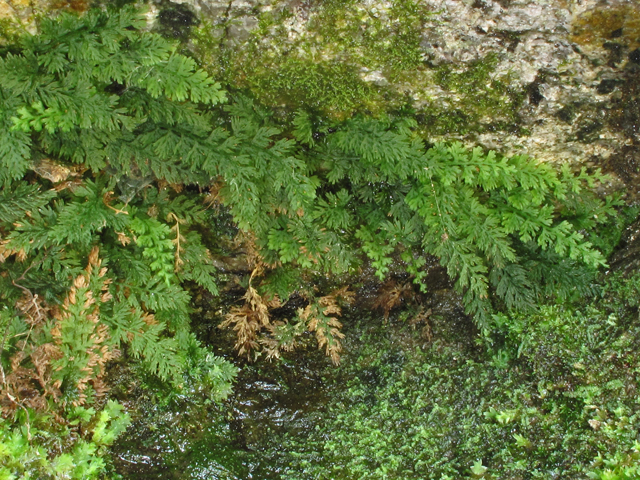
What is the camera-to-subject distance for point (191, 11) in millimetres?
3711

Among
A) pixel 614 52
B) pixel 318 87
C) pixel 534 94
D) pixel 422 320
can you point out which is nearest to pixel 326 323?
pixel 422 320

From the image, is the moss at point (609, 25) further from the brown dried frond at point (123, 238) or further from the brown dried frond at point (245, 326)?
the brown dried frond at point (123, 238)

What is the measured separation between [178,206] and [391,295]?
2.33 meters

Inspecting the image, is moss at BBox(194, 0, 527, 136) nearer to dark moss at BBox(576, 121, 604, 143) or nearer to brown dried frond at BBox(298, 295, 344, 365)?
dark moss at BBox(576, 121, 604, 143)

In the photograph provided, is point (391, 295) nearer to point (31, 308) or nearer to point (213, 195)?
point (213, 195)

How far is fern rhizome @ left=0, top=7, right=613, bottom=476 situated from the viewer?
139 inches

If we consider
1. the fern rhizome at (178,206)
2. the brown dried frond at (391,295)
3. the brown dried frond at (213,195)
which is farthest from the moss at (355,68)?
the brown dried frond at (391,295)

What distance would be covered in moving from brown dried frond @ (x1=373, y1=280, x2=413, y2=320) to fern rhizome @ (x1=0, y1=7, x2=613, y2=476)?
33 centimetres

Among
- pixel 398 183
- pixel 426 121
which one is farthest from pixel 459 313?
pixel 426 121

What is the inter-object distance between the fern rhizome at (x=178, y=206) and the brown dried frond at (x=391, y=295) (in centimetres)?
33

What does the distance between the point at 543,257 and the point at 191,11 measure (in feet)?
12.4

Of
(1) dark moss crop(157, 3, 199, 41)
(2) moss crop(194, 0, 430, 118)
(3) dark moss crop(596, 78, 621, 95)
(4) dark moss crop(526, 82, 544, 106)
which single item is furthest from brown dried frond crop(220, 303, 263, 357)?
(3) dark moss crop(596, 78, 621, 95)

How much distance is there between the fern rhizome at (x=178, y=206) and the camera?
3537 mm

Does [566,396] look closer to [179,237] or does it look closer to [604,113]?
[604,113]
